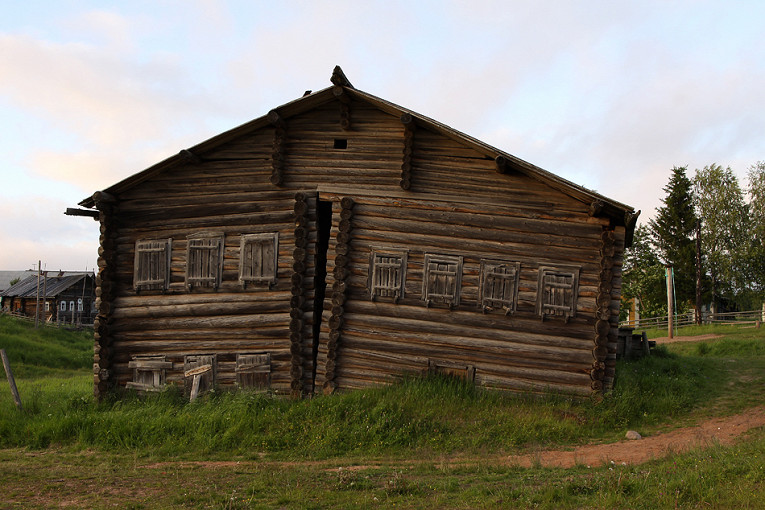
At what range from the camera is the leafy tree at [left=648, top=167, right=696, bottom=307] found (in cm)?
4127

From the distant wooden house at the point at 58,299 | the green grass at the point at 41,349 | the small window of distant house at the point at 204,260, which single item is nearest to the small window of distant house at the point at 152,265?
the small window of distant house at the point at 204,260

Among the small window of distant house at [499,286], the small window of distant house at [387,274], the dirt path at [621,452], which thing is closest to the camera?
the dirt path at [621,452]

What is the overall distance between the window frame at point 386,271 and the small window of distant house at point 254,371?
306cm

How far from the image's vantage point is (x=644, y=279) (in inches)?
1674

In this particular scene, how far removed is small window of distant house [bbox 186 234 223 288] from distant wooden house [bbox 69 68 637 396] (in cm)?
4

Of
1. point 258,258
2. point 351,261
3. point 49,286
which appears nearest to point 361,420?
point 351,261

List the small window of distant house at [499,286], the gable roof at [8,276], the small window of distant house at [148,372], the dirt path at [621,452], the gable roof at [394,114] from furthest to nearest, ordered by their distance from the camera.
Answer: the gable roof at [8,276], the small window of distant house at [148,372], the small window of distant house at [499,286], the gable roof at [394,114], the dirt path at [621,452]

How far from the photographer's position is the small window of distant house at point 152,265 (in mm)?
14359

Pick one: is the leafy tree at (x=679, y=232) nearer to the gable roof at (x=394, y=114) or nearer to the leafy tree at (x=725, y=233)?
the leafy tree at (x=725, y=233)

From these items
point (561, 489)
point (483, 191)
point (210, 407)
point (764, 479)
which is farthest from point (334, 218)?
point (764, 479)

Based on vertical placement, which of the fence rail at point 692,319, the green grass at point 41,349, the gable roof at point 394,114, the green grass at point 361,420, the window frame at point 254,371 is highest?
the gable roof at point 394,114

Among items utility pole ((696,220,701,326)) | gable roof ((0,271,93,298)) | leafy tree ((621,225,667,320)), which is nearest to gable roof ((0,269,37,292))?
gable roof ((0,271,93,298))

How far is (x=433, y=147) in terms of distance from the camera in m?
13.5

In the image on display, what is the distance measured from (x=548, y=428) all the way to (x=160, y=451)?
24.1ft
